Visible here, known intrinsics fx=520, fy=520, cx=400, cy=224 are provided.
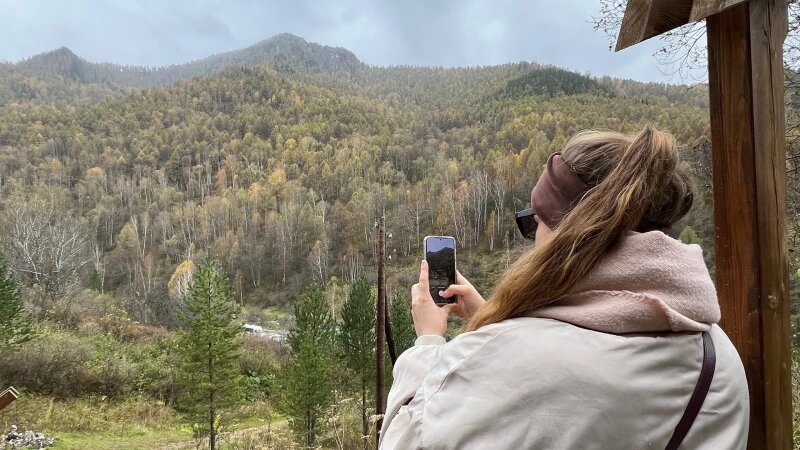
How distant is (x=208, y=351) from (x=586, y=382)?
1214 cm

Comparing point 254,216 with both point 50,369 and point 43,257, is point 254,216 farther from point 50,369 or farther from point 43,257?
point 50,369

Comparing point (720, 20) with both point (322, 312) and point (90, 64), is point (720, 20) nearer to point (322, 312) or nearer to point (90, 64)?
point (322, 312)

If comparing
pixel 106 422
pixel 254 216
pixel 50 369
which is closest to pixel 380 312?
pixel 106 422

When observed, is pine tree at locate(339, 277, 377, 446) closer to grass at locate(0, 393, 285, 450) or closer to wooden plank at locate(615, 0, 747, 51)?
grass at locate(0, 393, 285, 450)

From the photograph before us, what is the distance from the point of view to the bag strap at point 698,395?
2.14 ft

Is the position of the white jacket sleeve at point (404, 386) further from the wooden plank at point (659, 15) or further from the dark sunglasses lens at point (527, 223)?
the wooden plank at point (659, 15)

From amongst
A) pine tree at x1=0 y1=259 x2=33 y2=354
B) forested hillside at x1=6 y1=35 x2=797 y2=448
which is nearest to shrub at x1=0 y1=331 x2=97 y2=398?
forested hillside at x1=6 y1=35 x2=797 y2=448

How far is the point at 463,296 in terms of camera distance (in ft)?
3.56

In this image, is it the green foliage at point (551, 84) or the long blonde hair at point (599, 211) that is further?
the green foliage at point (551, 84)

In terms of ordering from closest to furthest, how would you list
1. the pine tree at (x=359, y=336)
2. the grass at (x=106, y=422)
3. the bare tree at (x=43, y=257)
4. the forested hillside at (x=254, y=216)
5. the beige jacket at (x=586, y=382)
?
the beige jacket at (x=586, y=382) < the grass at (x=106, y=422) < the forested hillside at (x=254, y=216) < the pine tree at (x=359, y=336) < the bare tree at (x=43, y=257)

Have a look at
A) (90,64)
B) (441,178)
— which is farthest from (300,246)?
(90,64)

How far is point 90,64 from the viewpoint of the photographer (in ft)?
515

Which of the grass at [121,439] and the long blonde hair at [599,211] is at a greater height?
the long blonde hair at [599,211]

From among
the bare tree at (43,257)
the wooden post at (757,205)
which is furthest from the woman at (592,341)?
the bare tree at (43,257)
